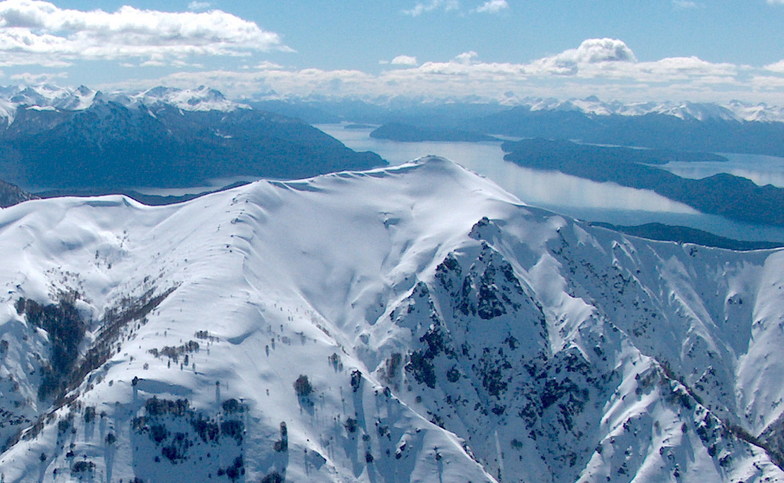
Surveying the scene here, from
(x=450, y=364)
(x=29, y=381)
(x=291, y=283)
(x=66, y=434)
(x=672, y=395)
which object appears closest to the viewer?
(x=66, y=434)

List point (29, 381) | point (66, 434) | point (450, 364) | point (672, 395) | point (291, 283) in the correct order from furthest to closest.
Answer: point (291, 283)
point (450, 364)
point (672, 395)
point (29, 381)
point (66, 434)

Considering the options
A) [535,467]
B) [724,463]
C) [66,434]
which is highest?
[66,434]

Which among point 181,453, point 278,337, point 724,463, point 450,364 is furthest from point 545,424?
point 181,453

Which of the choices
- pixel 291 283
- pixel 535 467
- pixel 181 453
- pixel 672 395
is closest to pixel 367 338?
pixel 291 283

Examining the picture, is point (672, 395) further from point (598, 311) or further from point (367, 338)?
point (367, 338)

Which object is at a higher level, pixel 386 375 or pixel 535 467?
pixel 386 375

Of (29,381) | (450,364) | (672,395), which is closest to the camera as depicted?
(29,381)

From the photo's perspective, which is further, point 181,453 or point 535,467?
point 535,467

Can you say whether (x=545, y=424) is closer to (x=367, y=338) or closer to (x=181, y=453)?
(x=367, y=338)

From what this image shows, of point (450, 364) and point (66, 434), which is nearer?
point (66, 434)
